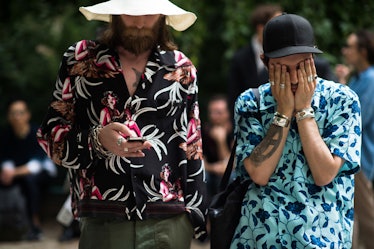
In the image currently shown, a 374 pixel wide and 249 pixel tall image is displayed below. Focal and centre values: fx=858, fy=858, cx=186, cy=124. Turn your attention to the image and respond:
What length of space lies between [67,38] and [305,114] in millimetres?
7192

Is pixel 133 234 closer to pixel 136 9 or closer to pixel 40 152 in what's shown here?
pixel 136 9

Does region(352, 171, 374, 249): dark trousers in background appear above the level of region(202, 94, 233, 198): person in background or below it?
above

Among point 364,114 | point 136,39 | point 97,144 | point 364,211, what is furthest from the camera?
point 364,114

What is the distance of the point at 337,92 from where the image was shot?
391 cm

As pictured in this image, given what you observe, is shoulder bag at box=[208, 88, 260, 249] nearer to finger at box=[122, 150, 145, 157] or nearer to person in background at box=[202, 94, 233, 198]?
finger at box=[122, 150, 145, 157]

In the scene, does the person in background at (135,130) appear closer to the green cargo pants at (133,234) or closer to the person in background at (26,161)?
the green cargo pants at (133,234)

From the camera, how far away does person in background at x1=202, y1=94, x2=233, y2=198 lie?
30.2ft

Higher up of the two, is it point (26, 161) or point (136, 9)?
point (136, 9)

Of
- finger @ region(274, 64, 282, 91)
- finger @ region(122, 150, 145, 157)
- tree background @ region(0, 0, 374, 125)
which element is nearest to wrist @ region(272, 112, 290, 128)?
finger @ region(274, 64, 282, 91)

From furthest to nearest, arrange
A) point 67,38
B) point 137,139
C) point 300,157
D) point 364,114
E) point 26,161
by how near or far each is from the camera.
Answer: point 67,38
point 26,161
point 364,114
point 300,157
point 137,139

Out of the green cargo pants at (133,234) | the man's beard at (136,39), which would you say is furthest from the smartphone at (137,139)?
the man's beard at (136,39)

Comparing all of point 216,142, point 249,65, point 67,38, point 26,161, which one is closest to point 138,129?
point 249,65

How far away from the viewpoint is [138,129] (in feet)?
12.9

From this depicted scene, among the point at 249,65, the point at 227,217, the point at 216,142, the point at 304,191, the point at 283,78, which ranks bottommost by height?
the point at 216,142
